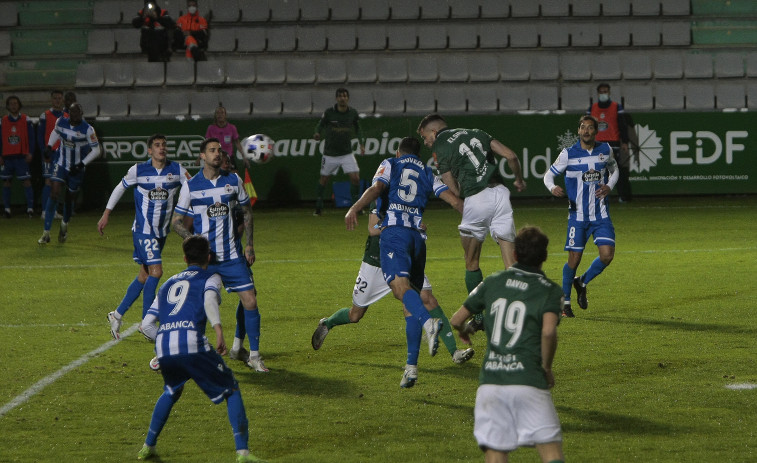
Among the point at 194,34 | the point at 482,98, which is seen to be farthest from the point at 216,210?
the point at 194,34

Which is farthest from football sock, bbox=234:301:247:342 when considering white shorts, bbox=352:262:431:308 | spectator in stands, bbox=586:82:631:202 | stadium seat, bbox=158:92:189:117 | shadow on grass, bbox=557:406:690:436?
stadium seat, bbox=158:92:189:117

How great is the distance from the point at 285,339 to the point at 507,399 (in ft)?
17.0

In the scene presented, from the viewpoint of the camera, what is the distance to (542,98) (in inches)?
939

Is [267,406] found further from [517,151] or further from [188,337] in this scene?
[517,151]

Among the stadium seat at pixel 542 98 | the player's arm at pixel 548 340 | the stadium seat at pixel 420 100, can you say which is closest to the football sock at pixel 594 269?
the player's arm at pixel 548 340

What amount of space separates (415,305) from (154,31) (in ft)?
59.9

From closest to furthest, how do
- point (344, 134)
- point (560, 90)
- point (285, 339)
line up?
point (285, 339), point (344, 134), point (560, 90)

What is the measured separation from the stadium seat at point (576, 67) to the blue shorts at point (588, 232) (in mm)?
14272

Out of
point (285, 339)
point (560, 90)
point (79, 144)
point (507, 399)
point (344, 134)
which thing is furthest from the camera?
point (560, 90)

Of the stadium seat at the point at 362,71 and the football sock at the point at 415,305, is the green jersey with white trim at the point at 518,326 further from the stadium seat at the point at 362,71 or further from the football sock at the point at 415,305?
the stadium seat at the point at 362,71

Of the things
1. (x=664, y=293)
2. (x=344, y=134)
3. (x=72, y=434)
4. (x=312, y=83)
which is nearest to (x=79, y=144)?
(x=344, y=134)

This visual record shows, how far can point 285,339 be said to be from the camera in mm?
9711

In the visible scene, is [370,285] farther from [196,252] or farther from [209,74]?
[209,74]

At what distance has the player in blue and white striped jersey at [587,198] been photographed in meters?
10.7
